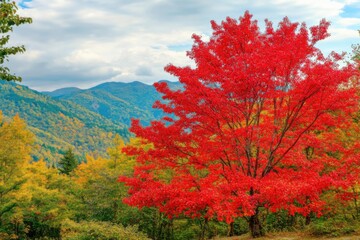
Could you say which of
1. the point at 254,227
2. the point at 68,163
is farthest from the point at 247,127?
the point at 68,163

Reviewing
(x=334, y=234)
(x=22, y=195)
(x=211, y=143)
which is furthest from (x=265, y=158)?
(x=22, y=195)

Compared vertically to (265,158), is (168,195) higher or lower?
lower

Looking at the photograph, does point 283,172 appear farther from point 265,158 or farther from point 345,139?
point 345,139

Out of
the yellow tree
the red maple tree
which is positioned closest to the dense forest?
the red maple tree

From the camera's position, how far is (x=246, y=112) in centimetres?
1330

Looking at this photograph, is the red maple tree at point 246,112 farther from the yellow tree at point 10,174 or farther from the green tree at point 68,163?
the green tree at point 68,163

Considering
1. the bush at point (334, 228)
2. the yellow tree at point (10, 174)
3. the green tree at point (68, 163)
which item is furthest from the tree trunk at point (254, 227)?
the green tree at point (68, 163)

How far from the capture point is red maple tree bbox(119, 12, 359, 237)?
1151cm

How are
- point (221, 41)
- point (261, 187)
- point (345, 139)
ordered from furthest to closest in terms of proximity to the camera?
point (345, 139) < point (221, 41) < point (261, 187)

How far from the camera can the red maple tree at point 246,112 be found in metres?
11.5

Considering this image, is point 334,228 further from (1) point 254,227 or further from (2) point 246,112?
(2) point 246,112

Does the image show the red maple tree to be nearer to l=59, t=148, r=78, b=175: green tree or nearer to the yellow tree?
the yellow tree

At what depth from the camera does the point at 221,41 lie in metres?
13.3

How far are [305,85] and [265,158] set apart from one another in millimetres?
4154
